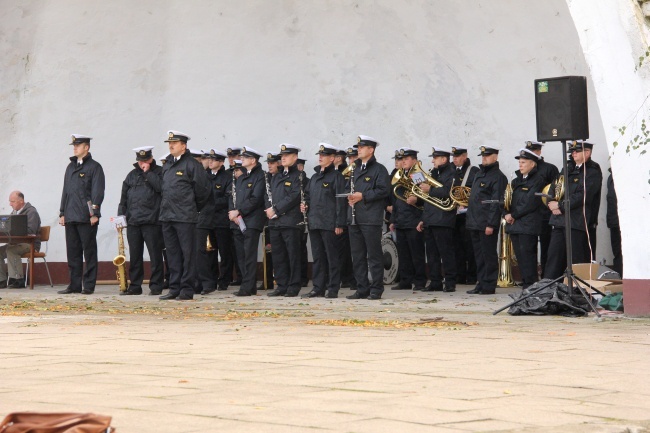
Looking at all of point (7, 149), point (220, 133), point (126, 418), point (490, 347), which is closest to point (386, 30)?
point (220, 133)

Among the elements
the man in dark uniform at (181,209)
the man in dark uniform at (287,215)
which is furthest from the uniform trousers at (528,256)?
the man in dark uniform at (181,209)

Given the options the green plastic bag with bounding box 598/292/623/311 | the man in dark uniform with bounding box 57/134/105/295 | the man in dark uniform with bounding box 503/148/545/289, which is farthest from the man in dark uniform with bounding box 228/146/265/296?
the green plastic bag with bounding box 598/292/623/311

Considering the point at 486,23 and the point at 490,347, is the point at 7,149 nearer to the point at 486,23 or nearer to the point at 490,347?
the point at 486,23

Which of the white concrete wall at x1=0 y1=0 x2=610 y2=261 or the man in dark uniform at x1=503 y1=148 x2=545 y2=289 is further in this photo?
the white concrete wall at x1=0 y1=0 x2=610 y2=261

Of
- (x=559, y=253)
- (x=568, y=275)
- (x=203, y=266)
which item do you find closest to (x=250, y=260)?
(x=203, y=266)

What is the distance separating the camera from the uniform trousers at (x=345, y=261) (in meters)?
16.9

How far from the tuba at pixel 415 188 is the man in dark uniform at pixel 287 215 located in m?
1.60

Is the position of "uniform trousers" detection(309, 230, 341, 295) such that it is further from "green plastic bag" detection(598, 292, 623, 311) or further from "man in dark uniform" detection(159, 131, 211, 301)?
"green plastic bag" detection(598, 292, 623, 311)

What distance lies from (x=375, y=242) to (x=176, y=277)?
2.65m

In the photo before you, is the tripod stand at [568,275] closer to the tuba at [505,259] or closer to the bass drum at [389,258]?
the tuba at [505,259]

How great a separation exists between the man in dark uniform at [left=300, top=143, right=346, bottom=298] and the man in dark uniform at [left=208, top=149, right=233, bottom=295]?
1.90 meters

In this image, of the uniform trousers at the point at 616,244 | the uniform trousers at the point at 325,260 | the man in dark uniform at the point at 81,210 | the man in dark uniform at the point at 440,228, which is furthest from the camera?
the man in dark uniform at the point at 81,210

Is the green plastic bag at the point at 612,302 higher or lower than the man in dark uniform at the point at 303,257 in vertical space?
lower

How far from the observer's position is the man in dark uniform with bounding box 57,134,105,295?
1602 cm
